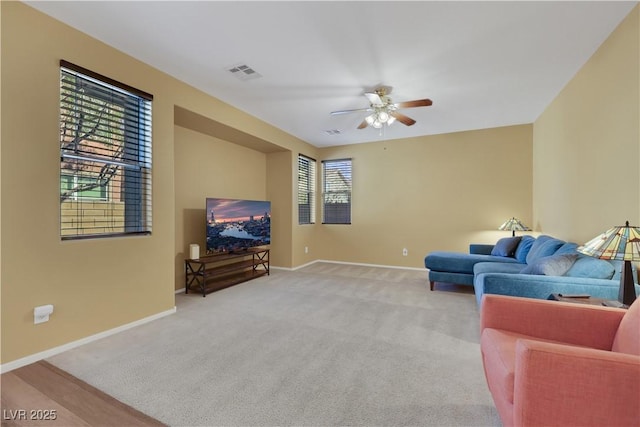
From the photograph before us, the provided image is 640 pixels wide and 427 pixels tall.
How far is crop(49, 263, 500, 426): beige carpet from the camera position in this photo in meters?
1.66

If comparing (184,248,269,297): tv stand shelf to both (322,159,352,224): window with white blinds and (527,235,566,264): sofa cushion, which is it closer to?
(322,159,352,224): window with white blinds

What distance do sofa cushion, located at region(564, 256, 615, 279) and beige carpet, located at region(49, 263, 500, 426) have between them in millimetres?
1016

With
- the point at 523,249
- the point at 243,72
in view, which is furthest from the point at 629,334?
the point at 243,72

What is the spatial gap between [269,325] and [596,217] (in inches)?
135

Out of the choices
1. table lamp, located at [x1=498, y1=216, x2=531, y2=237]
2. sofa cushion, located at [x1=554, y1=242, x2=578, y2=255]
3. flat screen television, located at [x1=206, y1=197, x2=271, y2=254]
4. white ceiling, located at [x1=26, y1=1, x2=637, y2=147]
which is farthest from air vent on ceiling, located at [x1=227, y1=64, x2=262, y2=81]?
table lamp, located at [x1=498, y1=216, x2=531, y2=237]

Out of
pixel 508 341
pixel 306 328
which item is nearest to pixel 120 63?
pixel 306 328

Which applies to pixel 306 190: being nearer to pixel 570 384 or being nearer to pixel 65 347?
pixel 65 347

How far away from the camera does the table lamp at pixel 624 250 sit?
5.72 feet

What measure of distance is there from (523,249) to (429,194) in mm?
2102

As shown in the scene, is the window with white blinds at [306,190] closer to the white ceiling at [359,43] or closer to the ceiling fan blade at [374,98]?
the white ceiling at [359,43]

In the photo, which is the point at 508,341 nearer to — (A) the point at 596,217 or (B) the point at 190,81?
(A) the point at 596,217

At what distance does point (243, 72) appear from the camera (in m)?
3.16

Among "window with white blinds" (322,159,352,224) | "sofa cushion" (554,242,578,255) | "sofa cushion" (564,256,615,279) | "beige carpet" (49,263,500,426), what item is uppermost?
"window with white blinds" (322,159,352,224)

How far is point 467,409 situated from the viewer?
1.67 metres
